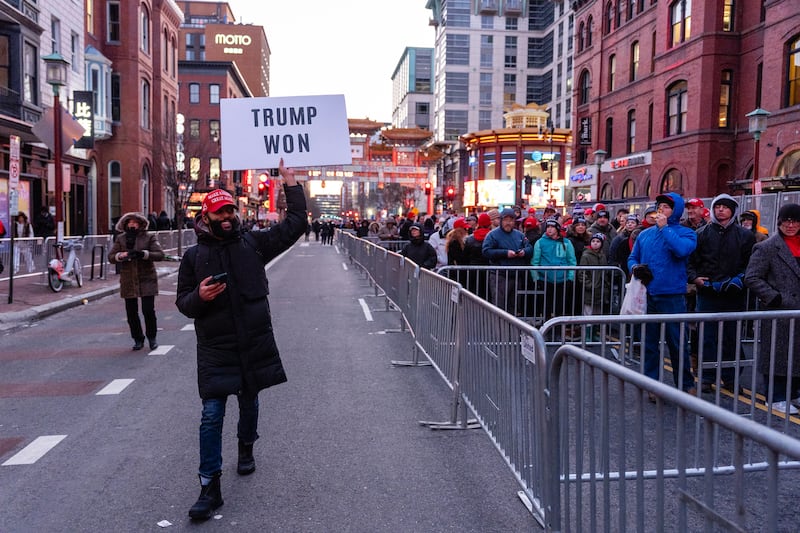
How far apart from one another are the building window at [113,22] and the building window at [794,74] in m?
32.4

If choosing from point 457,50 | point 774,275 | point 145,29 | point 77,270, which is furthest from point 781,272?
point 457,50

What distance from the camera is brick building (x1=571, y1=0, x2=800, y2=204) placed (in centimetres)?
2575

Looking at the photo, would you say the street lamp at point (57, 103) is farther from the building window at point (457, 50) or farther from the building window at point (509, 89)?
the building window at point (509, 89)

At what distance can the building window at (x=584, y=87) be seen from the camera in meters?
44.5

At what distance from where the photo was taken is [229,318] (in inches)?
180

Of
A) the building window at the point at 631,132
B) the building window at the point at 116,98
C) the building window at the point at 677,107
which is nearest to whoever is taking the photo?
the building window at the point at 677,107

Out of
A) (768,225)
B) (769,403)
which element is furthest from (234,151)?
(768,225)

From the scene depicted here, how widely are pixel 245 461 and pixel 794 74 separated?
26.5 m

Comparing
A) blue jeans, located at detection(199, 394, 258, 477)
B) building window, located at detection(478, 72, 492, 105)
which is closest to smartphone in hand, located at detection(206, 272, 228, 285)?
blue jeans, located at detection(199, 394, 258, 477)

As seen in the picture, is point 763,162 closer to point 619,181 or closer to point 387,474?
point 619,181

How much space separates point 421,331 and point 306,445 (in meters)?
2.97

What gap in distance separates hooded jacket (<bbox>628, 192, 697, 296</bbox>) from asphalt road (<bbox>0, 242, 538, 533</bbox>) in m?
2.44

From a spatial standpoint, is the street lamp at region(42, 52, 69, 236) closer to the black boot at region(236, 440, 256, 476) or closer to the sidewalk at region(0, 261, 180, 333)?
the sidewalk at region(0, 261, 180, 333)

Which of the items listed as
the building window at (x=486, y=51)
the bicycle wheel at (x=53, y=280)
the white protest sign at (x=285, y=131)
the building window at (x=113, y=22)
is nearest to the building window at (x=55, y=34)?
the building window at (x=113, y=22)
